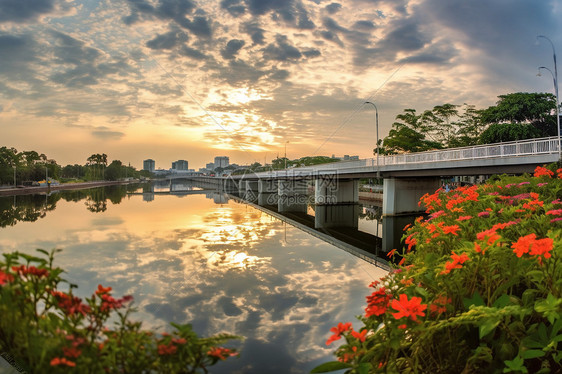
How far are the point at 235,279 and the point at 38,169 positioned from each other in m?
128

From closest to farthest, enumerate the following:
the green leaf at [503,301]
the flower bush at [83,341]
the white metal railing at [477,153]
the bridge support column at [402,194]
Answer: the flower bush at [83,341] → the green leaf at [503,301] → the white metal railing at [477,153] → the bridge support column at [402,194]

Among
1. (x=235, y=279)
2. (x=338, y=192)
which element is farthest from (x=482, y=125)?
(x=235, y=279)

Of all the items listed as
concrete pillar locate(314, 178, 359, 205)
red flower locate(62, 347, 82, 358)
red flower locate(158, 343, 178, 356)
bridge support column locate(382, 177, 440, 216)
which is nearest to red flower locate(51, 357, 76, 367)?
red flower locate(62, 347, 82, 358)

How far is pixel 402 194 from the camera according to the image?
37.8 m

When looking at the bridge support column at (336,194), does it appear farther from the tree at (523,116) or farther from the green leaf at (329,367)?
the green leaf at (329,367)

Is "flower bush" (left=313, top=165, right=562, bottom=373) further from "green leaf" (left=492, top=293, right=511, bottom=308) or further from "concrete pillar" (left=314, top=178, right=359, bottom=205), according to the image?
"concrete pillar" (left=314, top=178, right=359, bottom=205)

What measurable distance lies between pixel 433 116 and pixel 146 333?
71.1 meters

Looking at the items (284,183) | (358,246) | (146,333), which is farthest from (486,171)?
(284,183)

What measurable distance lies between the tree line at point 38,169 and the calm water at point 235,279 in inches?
3400

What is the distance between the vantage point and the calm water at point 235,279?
8273 millimetres

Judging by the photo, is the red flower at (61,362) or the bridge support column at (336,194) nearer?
the red flower at (61,362)

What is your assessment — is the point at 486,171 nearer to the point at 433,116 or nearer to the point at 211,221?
the point at 211,221

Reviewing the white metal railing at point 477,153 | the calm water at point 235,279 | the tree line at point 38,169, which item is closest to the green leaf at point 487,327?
the calm water at point 235,279

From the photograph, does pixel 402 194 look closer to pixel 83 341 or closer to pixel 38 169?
pixel 83 341
